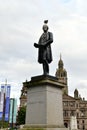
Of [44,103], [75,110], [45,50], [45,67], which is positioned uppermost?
[45,50]

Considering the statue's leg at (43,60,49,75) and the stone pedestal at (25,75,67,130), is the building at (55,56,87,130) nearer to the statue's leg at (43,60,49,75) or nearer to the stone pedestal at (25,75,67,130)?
the statue's leg at (43,60,49,75)

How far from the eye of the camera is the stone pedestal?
9671 mm

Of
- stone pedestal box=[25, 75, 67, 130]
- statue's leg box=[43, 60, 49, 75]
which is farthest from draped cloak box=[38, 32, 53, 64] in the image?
stone pedestal box=[25, 75, 67, 130]

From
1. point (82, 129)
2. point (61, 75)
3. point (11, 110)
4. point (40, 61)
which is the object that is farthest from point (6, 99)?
point (61, 75)

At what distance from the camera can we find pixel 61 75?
13962 cm

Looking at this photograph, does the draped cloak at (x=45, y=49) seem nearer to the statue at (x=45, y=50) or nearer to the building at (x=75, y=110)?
the statue at (x=45, y=50)

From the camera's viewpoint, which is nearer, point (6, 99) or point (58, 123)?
point (58, 123)

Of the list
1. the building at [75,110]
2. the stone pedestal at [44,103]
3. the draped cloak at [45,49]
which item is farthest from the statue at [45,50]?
the building at [75,110]

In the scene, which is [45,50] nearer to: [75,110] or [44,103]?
[44,103]

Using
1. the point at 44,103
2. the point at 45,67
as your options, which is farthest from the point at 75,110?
the point at 44,103

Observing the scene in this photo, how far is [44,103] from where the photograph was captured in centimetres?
977

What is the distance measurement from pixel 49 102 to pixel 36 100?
641 millimetres

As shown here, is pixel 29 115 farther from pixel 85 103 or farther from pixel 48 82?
pixel 85 103

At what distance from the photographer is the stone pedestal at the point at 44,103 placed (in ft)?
31.7
